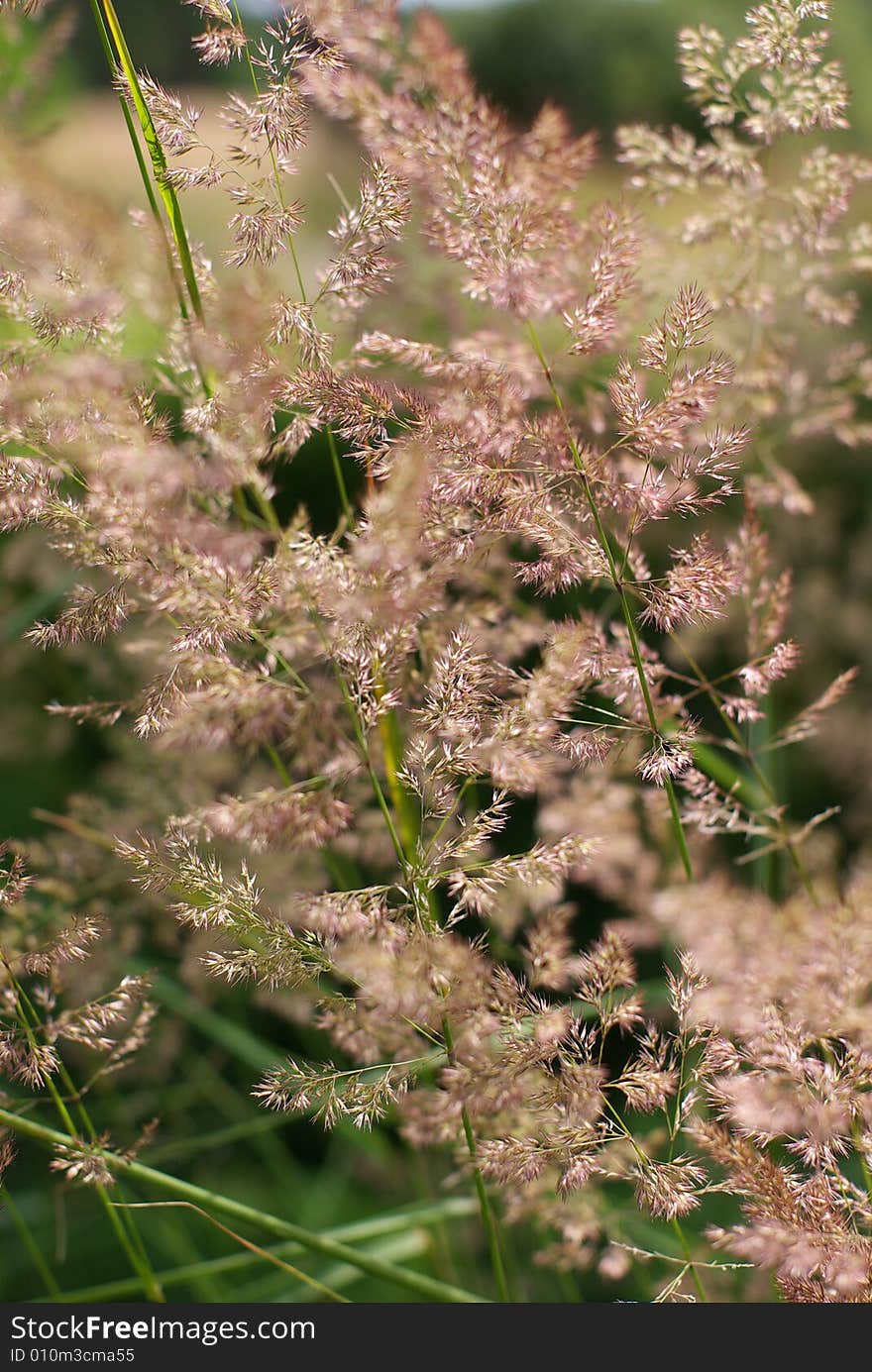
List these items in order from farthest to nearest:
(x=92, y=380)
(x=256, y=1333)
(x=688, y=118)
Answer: (x=688, y=118) < (x=256, y=1333) < (x=92, y=380)

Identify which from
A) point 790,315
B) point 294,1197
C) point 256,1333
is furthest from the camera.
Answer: point 790,315

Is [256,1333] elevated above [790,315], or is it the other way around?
[790,315]

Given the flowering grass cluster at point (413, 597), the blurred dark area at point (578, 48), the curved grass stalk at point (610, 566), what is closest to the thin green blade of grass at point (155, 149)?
the flowering grass cluster at point (413, 597)

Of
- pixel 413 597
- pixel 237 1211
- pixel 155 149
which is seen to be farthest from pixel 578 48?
pixel 237 1211

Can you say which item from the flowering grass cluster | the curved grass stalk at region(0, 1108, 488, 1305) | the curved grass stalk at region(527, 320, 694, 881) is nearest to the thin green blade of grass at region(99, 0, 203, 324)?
the flowering grass cluster

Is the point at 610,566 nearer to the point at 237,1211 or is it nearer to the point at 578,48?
the point at 237,1211

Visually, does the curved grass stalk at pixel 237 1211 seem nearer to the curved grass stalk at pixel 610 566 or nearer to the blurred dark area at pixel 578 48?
the curved grass stalk at pixel 610 566

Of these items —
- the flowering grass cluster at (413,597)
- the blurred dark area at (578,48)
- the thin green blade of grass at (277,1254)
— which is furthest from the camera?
the blurred dark area at (578,48)

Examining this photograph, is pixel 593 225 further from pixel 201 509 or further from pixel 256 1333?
pixel 256 1333

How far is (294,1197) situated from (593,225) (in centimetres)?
78

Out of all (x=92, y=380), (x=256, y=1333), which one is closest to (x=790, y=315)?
(x=92, y=380)

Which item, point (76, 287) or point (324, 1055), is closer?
point (76, 287)

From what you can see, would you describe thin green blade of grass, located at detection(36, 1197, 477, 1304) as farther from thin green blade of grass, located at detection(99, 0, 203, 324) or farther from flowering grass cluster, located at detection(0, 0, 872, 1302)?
thin green blade of grass, located at detection(99, 0, 203, 324)

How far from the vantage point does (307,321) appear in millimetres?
378
